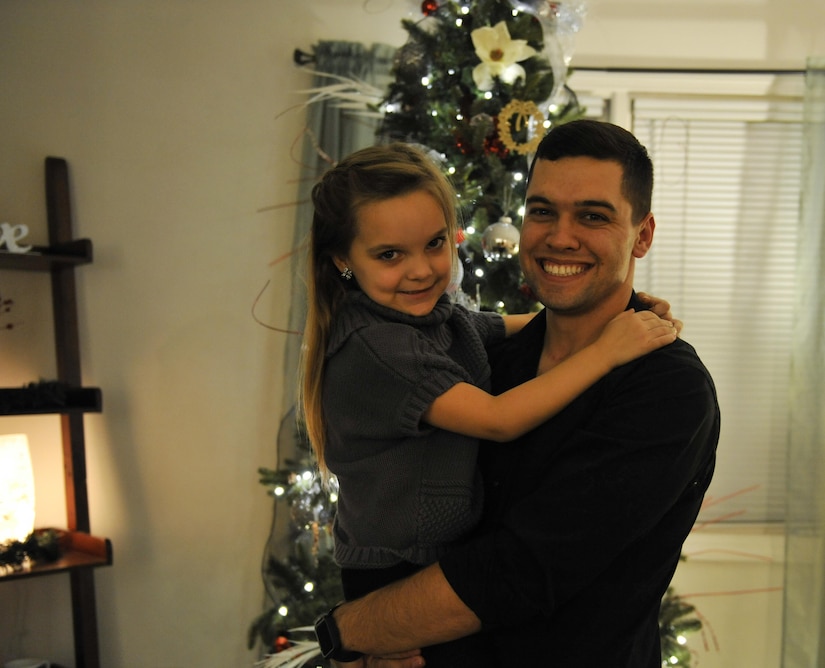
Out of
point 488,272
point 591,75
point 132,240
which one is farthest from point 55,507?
point 591,75

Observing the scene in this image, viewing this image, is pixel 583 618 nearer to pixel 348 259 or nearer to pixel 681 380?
pixel 681 380

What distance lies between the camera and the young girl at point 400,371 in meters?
1.25

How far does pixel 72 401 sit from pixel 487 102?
178cm

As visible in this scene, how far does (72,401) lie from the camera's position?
2.78 meters

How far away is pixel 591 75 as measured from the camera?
332 cm

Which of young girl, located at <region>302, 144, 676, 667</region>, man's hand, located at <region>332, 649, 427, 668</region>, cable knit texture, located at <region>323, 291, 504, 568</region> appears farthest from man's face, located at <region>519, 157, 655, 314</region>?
man's hand, located at <region>332, 649, 427, 668</region>

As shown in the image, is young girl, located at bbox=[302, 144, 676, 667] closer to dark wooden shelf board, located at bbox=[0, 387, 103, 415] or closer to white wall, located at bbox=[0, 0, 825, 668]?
dark wooden shelf board, located at bbox=[0, 387, 103, 415]

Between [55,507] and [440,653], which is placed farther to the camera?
[55,507]

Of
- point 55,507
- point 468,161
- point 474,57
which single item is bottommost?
point 55,507

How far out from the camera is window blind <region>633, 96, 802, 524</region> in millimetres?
3389

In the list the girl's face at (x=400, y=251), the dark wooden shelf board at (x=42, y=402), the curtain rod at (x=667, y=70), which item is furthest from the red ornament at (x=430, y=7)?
the dark wooden shelf board at (x=42, y=402)

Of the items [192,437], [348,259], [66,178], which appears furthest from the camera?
[192,437]

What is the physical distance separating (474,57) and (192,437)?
75.0 inches

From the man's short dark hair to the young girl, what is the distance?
0.23m
